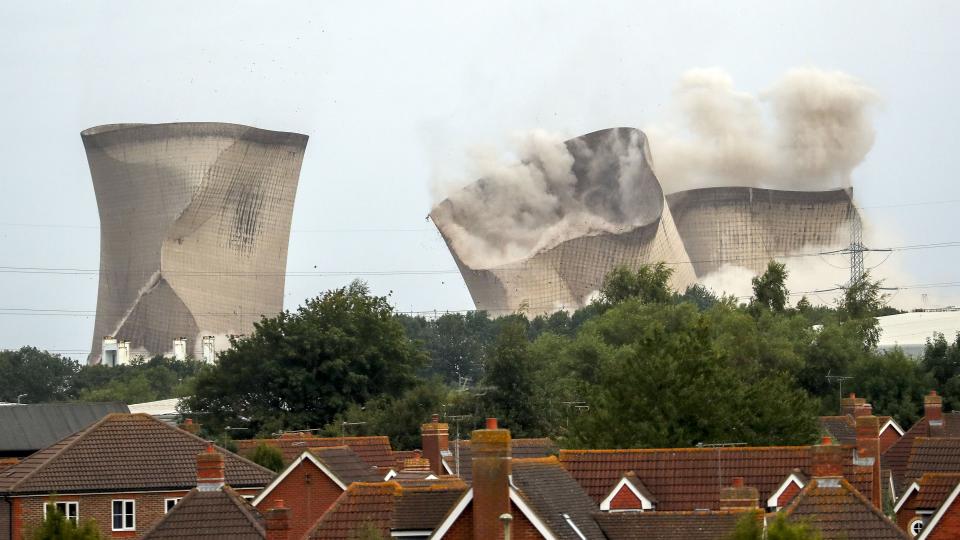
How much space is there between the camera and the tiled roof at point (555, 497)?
61.8 feet

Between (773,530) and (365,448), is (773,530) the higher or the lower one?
the lower one

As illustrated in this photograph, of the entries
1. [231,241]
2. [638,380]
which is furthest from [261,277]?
[638,380]

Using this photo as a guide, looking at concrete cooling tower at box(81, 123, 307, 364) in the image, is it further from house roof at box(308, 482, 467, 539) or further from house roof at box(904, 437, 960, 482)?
house roof at box(308, 482, 467, 539)

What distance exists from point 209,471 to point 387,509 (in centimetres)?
223

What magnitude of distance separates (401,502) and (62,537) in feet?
10.4

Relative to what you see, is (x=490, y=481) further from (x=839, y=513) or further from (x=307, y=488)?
(x=307, y=488)

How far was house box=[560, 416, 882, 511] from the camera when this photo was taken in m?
→ 22.3

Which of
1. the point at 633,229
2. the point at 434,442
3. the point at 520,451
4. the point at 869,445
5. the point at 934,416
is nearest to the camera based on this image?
the point at 869,445

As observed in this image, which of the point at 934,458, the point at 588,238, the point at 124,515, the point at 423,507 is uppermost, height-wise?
the point at 588,238

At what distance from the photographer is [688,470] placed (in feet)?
75.3

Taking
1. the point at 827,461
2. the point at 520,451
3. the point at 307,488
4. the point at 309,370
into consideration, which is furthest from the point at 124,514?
the point at 309,370

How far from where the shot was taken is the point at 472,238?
11775cm

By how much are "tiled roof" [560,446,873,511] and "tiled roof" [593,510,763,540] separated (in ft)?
6.99

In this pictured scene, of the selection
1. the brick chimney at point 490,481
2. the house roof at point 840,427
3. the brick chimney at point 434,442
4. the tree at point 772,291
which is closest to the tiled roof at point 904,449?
the house roof at point 840,427
